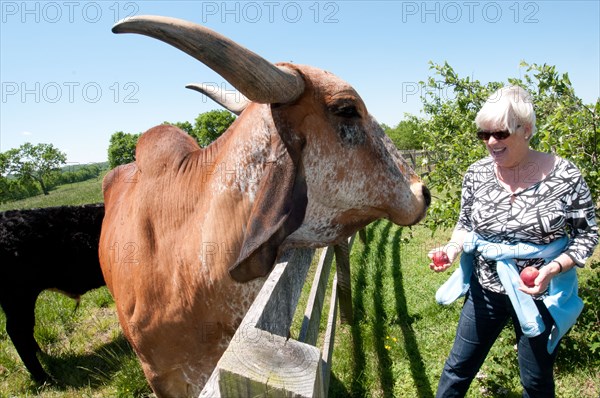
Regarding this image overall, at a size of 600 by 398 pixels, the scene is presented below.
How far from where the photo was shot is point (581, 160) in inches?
142

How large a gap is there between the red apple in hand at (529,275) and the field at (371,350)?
→ 2136 mm

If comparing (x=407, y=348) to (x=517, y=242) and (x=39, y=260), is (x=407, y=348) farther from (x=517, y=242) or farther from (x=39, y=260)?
(x=39, y=260)

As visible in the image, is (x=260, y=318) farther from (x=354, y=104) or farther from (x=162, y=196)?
(x=162, y=196)

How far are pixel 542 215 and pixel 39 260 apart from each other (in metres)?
5.86

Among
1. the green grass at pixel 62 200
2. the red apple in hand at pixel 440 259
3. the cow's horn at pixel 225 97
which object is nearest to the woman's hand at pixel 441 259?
the red apple in hand at pixel 440 259

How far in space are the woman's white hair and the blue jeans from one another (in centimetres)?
105

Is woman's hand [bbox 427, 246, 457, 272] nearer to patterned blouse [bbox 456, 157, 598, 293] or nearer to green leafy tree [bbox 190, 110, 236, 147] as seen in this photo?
patterned blouse [bbox 456, 157, 598, 293]

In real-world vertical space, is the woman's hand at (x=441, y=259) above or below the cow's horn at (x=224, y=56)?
below

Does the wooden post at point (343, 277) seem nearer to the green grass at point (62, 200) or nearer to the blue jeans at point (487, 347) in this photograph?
the blue jeans at point (487, 347)

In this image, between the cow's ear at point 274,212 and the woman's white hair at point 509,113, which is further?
the woman's white hair at point 509,113

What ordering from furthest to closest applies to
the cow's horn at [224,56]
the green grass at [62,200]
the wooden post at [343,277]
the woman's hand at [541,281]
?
the green grass at [62,200]
the wooden post at [343,277]
the woman's hand at [541,281]
the cow's horn at [224,56]

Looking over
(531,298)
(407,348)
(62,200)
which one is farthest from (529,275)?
(62,200)

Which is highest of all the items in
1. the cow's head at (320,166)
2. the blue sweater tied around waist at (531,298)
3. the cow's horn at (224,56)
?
the cow's horn at (224,56)

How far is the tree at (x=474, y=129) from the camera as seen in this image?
11.3 feet
